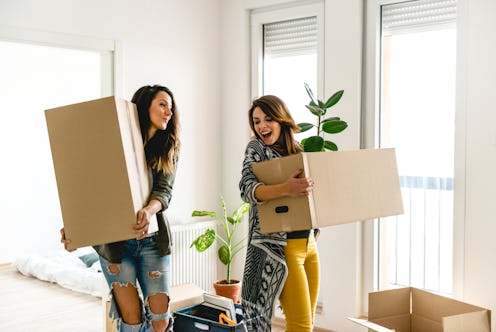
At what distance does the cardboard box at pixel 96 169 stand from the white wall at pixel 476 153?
1.78 meters

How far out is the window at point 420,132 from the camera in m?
3.34

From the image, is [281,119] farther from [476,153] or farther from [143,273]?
[476,153]

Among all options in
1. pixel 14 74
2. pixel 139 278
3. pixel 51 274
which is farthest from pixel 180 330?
pixel 14 74

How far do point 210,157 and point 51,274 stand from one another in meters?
1.86

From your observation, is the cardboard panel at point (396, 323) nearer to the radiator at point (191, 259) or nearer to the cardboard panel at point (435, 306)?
the cardboard panel at point (435, 306)

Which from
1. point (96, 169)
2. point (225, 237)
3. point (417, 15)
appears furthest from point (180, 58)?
point (96, 169)

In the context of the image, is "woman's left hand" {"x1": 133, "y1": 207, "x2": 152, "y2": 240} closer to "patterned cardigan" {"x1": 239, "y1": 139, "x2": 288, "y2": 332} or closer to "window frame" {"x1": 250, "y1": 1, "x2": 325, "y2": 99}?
"patterned cardigan" {"x1": 239, "y1": 139, "x2": 288, "y2": 332}

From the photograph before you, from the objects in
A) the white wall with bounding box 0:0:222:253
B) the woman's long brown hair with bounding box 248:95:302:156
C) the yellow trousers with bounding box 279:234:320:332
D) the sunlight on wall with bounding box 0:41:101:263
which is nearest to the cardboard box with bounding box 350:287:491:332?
the yellow trousers with bounding box 279:234:320:332

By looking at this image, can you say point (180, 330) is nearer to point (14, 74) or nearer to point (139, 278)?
point (139, 278)

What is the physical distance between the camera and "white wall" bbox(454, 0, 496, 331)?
3.08 metres

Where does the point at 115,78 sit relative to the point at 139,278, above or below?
above

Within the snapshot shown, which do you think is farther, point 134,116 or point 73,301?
point 73,301

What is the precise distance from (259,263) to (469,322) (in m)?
1.06

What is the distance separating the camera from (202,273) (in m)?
4.10
